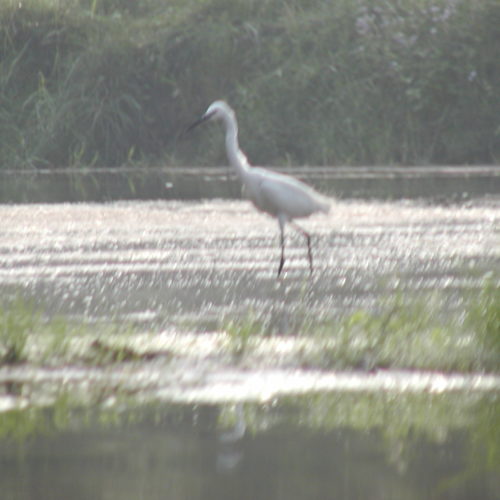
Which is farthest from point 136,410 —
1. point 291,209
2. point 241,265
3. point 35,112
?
point 35,112

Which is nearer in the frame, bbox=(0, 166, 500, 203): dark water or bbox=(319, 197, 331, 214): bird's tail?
bbox=(319, 197, 331, 214): bird's tail

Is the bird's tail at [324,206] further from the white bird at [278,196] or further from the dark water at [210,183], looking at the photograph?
the dark water at [210,183]

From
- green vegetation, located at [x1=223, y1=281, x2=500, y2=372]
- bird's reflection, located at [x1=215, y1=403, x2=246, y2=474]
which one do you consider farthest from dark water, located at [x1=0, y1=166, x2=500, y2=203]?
bird's reflection, located at [x1=215, y1=403, x2=246, y2=474]

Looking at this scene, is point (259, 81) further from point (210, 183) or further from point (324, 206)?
point (324, 206)

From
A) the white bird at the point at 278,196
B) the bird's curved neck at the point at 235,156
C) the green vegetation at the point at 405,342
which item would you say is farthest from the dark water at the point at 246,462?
the bird's curved neck at the point at 235,156

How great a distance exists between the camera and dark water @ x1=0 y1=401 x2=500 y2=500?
490cm

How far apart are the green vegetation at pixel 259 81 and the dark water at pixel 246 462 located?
20.1 metres

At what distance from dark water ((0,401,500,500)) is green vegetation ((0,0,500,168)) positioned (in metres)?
20.1

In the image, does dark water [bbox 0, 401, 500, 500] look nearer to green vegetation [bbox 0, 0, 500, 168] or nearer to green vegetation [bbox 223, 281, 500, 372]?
green vegetation [bbox 223, 281, 500, 372]

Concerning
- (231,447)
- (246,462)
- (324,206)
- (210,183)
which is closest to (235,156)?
(324,206)

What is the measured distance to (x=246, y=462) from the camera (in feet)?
17.4

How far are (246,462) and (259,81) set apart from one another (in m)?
22.0

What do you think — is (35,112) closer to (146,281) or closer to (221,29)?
(221,29)

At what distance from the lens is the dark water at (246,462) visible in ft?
16.1
